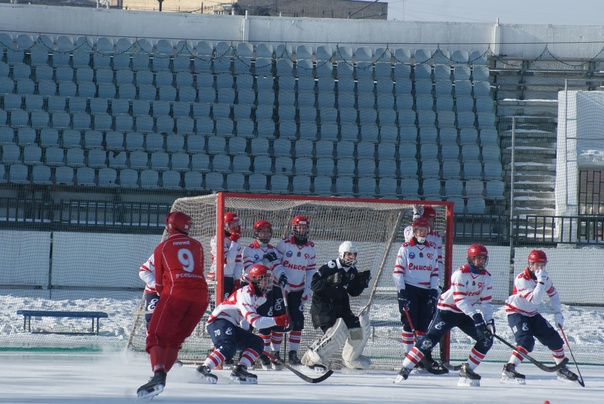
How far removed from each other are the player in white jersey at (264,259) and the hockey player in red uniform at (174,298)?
6.64 ft

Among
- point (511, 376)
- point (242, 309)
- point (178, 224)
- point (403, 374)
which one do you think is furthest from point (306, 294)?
point (178, 224)

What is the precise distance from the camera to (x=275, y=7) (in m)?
33.8

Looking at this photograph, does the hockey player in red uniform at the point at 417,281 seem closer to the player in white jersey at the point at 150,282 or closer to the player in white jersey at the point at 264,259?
the player in white jersey at the point at 264,259

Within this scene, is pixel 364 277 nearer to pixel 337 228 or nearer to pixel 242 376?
pixel 337 228

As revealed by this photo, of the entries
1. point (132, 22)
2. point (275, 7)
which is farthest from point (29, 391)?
point (275, 7)

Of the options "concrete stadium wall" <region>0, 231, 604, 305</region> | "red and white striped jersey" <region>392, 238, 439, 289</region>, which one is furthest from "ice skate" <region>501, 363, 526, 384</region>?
"concrete stadium wall" <region>0, 231, 604, 305</region>

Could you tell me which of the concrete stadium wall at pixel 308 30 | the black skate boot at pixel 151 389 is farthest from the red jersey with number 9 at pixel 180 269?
the concrete stadium wall at pixel 308 30

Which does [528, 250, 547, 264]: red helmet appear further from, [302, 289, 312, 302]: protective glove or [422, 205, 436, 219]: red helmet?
[302, 289, 312, 302]: protective glove

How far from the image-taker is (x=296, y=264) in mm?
9438

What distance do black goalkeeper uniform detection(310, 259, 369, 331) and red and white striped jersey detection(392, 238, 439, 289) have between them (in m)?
0.50

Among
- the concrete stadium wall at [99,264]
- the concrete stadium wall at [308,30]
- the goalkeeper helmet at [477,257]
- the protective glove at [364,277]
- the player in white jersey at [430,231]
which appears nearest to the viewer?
the goalkeeper helmet at [477,257]

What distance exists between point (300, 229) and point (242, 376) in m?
2.05

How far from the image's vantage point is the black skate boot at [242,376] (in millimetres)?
7789

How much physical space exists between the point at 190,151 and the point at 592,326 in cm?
846
